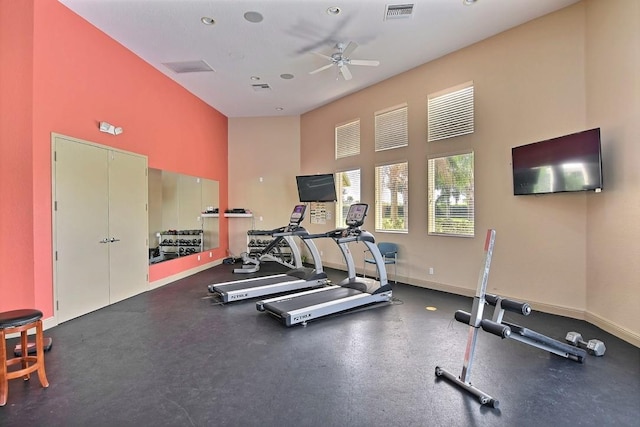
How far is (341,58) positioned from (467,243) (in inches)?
149

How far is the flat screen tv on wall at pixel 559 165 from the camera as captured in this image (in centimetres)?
380

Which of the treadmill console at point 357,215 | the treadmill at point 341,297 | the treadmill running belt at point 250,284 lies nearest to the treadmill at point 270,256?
the treadmill running belt at point 250,284

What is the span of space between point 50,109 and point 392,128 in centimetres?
566

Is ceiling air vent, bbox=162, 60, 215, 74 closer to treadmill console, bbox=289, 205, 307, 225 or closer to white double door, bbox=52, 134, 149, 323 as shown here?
white double door, bbox=52, 134, 149, 323

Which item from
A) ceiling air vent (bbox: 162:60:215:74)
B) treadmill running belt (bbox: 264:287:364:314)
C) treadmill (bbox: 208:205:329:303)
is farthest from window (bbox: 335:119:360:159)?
treadmill running belt (bbox: 264:287:364:314)

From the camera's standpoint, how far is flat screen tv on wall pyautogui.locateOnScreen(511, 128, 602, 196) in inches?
150

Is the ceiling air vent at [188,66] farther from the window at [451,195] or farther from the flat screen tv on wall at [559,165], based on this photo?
the flat screen tv on wall at [559,165]

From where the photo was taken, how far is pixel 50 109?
4086 mm

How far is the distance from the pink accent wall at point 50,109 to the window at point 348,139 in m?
4.09

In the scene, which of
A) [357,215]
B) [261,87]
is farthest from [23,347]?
[261,87]

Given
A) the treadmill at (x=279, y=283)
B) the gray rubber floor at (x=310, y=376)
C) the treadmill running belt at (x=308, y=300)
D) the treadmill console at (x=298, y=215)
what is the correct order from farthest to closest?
the treadmill console at (x=298, y=215), the treadmill at (x=279, y=283), the treadmill running belt at (x=308, y=300), the gray rubber floor at (x=310, y=376)

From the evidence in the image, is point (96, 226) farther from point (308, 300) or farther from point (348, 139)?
point (348, 139)

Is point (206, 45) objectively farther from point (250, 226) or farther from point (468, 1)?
point (250, 226)

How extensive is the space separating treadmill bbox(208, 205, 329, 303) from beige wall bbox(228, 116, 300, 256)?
2.51 metres
